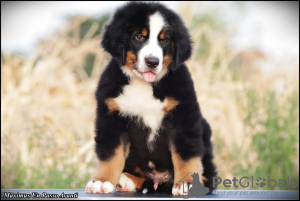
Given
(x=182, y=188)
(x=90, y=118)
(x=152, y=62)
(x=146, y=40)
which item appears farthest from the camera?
(x=90, y=118)

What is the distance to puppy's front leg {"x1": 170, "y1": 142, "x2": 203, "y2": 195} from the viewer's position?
322 cm

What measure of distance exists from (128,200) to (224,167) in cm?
349

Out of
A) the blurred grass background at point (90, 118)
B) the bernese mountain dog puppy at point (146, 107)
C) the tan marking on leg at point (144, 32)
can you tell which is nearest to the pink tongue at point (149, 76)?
the bernese mountain dog puppy at point (146, 107)

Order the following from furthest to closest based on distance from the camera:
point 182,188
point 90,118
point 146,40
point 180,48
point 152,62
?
point 90,118, point 180,48, point 146,40, point 152,62, point 182,188

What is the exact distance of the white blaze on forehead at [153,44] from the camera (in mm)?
3338

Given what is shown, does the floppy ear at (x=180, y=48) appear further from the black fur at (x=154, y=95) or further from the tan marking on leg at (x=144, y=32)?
the tan marking on leg at (x=144, y=32)

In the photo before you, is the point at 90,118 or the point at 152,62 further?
the point at 90,118

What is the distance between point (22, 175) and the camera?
544 cm

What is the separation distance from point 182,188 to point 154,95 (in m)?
0.77

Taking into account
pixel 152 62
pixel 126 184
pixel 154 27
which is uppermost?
pixel 154 27

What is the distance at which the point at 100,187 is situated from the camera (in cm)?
329

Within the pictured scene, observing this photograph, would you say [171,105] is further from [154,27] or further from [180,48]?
[154,27]

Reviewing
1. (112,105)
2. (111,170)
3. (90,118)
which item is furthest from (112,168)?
(90,118)

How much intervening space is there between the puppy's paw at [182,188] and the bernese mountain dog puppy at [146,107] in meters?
0.06
